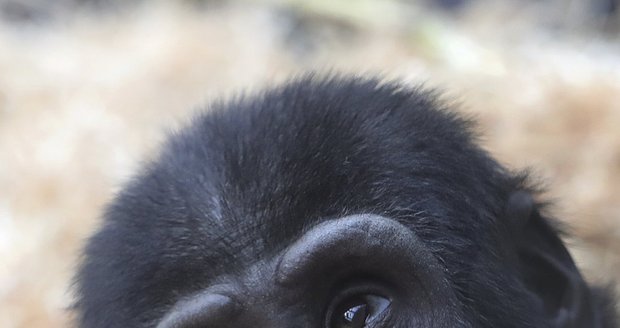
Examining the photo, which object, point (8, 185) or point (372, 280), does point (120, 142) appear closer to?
point (8, 185)

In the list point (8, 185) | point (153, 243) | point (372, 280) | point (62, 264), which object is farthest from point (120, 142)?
point (372, 280)

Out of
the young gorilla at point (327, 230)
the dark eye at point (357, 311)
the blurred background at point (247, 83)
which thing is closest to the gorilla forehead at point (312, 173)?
the young gorilla at point (327, 230)

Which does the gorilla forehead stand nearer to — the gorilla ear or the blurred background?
the gorilla ear

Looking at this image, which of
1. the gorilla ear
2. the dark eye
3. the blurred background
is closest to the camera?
the dark eye

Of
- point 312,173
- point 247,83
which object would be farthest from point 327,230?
point 247,83

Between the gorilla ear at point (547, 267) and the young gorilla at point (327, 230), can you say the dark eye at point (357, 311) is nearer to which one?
the young gorilla at point (327, 230)

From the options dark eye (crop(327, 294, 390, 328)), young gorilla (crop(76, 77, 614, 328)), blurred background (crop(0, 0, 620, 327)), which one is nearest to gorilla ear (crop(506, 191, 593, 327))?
young gorilla (crop(76, 77, 614, 328))
